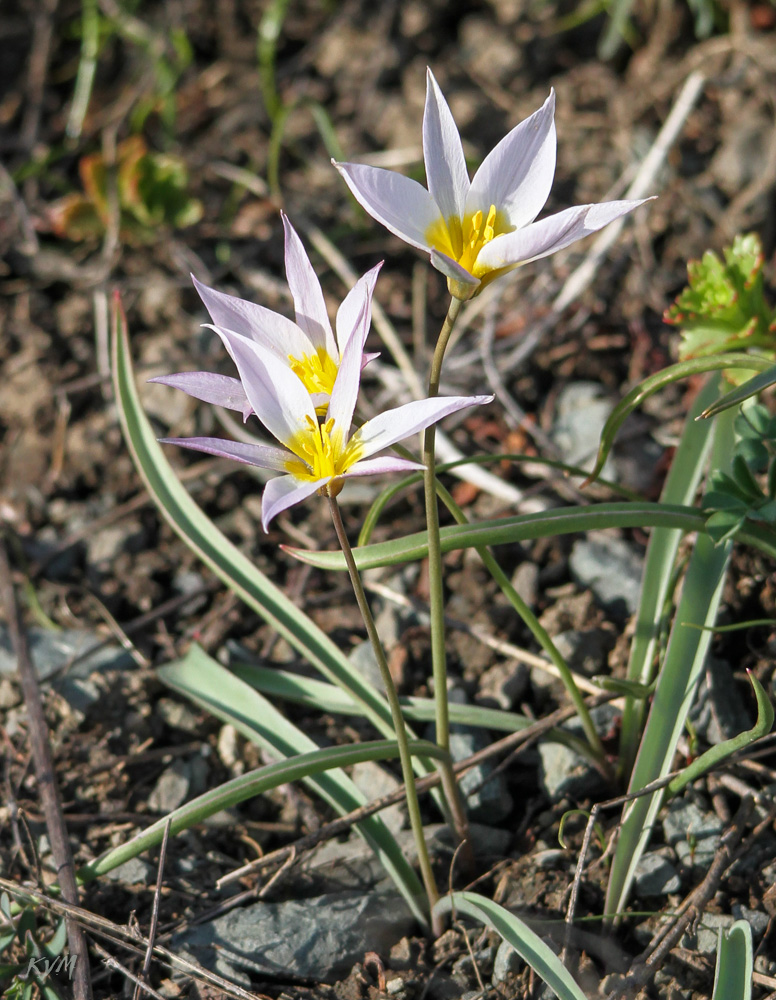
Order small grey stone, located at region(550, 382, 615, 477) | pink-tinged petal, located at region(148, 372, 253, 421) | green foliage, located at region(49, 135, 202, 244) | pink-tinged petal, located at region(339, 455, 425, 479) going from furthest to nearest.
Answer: green foliage, located at region(49, 135, 202, 244), small grey stone, located at region(550, 382, 615, 477), pink-tinged petal, located at region(148, 372, 253, 421), pink-tinged petal, located at region(339, 455, 425, 479)

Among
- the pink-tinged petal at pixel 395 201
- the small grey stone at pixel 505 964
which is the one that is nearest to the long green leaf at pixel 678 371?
the pink-tinged petal at pixel 395 201

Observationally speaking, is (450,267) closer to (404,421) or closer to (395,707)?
(404,421)

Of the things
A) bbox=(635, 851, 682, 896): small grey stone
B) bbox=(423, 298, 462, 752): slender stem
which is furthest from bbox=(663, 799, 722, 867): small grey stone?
bbox=(423, 298, 462, 752): slender stem

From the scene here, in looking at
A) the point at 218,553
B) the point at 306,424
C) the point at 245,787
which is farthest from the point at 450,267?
the point at 218,553

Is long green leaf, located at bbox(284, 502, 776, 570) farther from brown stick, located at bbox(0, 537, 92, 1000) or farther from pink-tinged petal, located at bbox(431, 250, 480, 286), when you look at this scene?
brown stick, located at bbox(0, 537, 92, 1000)

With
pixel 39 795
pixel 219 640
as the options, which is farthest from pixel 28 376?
pixel 39 795

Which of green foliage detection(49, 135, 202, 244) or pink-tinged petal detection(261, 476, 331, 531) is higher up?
green foliage detection(49, 135, 202, 244)
